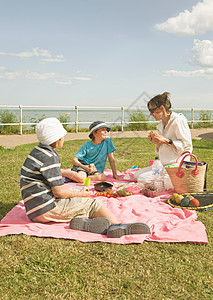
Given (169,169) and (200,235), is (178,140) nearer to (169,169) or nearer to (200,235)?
(169,169)

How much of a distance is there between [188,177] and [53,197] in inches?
81.8

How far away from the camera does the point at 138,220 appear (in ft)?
11.7

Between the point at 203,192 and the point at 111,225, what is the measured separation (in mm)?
1854

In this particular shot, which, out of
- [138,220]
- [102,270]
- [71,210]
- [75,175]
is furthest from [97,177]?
[102,270]

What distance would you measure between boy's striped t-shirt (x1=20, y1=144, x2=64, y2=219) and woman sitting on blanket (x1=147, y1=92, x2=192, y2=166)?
208 centimetres

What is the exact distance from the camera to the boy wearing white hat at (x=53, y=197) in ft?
10.1

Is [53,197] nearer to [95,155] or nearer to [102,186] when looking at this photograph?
[102,186]

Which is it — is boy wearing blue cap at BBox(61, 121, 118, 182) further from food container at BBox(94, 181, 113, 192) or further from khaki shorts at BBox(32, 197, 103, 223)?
khaki shorts at BBox(32, 197, 103, 223)

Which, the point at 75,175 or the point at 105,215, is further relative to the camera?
the point at 75,175

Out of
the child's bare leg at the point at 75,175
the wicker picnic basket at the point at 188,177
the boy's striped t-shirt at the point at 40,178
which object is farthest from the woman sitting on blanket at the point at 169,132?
the boy's striped t-shirt at the point at 40,178

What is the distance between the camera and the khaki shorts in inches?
130

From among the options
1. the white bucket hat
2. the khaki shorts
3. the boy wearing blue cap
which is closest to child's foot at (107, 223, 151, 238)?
the khaki shorts

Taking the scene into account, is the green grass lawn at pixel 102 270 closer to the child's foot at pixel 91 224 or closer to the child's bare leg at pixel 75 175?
the child's foot at pixel 91 224

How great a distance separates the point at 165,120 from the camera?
4926 mm
